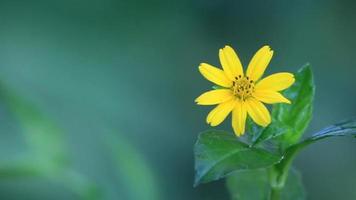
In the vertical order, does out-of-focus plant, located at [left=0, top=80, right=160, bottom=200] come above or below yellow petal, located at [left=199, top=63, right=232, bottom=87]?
above

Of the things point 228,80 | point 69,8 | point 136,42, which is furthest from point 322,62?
point 228,80

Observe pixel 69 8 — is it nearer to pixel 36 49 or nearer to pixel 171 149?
pixel 36 49

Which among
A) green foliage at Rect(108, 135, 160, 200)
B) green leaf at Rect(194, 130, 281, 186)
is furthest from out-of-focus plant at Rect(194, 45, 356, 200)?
green foliage at Rect(108, 135, 160, 200)

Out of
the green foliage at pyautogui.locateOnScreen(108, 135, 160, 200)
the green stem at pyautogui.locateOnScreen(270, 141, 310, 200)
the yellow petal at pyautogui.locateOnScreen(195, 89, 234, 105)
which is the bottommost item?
the green stem at pyautogui.locateOnScreen(270, 141, 310, 200)

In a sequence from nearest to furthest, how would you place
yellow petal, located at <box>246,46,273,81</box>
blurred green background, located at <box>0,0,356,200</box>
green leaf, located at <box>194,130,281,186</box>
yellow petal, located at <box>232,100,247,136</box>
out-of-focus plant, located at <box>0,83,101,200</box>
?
1. green leaf, located at <box>194,130,281,186</box>
2. yellow petal, located at <box>232,100,247,136</box>
3. yellow petal, located at <box>246,46,273,81</box>
4. out-of-focus plant, located at <box>0,83,101,200</box>
5. blurred green background, located at <box>0,0,356,200</box>

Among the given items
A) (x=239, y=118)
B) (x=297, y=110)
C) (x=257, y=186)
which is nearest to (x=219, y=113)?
(x=239, y=118)

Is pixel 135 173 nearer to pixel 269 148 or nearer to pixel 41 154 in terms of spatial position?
pixel 41 154

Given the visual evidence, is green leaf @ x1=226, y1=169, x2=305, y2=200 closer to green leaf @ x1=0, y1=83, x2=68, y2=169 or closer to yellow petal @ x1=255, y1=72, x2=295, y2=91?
yellow petal @ x1=255, y1=72, x2=295, y2=91
